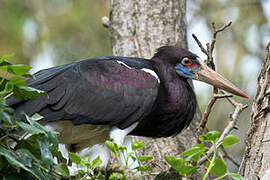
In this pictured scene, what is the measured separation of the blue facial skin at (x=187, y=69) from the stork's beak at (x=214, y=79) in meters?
0.03

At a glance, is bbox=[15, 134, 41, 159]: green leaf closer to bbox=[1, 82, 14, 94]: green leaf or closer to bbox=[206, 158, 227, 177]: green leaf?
bbox=[1, 82, 14, 94]: green leaf

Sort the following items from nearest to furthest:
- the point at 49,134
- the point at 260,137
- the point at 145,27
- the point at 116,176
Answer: the point at 49,134 → the point at 116,176 → the point at 260,137 → the point at 145,27

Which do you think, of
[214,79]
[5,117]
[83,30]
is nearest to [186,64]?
[214,79]

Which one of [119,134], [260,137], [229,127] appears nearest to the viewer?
[229,127]

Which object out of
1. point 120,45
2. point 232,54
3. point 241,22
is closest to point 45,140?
point 120,45

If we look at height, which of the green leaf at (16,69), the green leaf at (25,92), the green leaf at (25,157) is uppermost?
the green leaf at (16,69)

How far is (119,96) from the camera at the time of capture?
3.28 metres

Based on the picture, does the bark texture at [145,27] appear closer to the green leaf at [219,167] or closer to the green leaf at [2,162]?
the green leaf at [219,167]

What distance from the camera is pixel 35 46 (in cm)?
803

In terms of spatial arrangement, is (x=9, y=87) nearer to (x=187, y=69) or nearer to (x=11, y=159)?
(x=11, y=159)

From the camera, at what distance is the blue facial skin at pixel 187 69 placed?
12.1 ft

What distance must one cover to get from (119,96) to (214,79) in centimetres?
81

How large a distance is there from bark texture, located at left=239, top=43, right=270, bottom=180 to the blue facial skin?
965mm

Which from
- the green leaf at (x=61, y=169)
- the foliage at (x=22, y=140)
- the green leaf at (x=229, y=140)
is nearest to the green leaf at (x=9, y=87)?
the foliage at (x=22, y=140)
